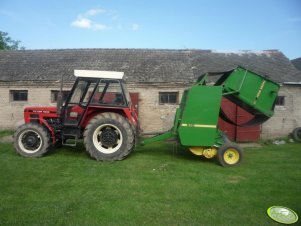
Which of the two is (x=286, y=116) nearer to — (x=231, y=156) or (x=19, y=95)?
(x=231, y=156)

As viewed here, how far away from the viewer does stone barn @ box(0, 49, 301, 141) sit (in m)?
12.4

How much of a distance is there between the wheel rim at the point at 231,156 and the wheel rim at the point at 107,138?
106 inches

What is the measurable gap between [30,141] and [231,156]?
17.3ft

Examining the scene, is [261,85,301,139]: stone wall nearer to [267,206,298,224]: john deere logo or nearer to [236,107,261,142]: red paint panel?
[236,107,261,142]: red paint panel

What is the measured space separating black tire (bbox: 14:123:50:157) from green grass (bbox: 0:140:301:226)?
0.77 feet

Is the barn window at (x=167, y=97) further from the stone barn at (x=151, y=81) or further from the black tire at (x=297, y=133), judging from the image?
the black tire at (x=297, y=133)

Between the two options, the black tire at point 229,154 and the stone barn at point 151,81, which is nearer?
the black tire at point 229,154

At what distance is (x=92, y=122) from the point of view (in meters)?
7.32

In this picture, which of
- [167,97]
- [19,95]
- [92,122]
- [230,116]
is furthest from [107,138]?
[19,95]

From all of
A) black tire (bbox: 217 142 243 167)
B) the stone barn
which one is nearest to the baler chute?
black tire (bbox: 217 142 243 167)

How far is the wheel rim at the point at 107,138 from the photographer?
24.1 feet

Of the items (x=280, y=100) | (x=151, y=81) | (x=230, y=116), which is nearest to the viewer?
(x=230, y=116)

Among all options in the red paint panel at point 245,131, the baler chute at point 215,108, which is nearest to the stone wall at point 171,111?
the red paint panel at point 245,131

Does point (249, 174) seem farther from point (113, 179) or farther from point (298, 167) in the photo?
point (113, 179)
